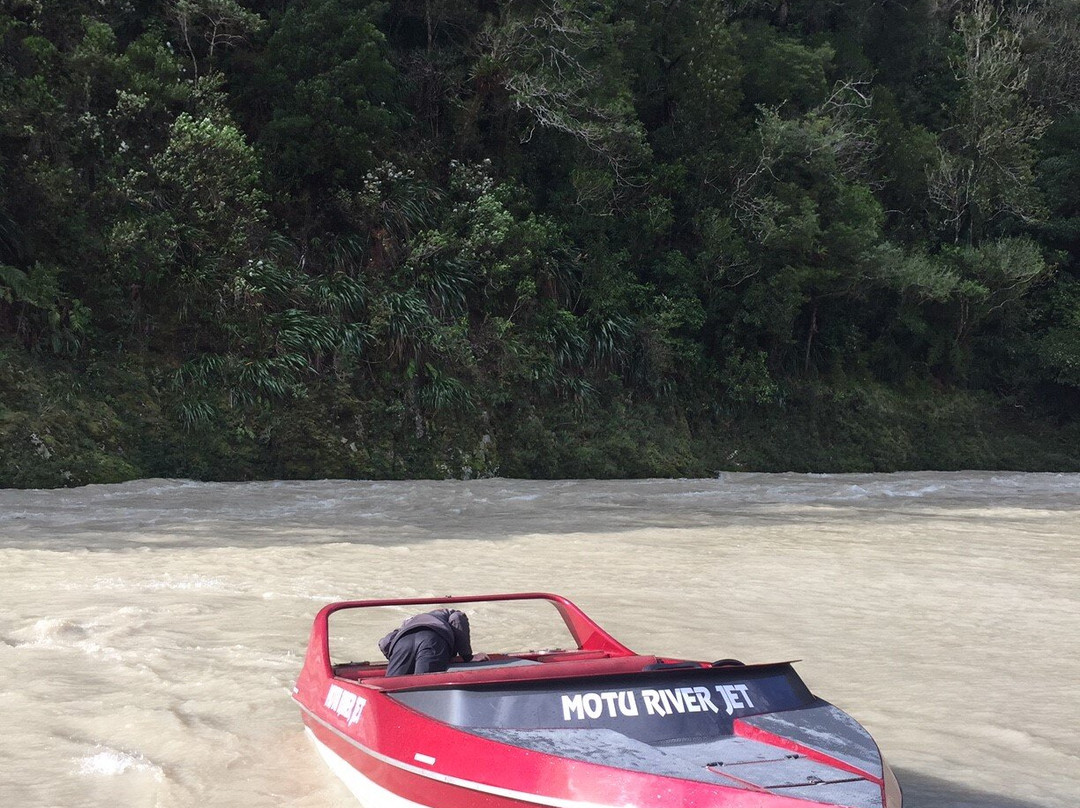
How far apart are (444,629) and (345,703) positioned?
0.62 metres

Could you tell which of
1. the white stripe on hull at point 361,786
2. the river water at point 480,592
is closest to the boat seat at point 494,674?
the white stripe on hull at point 361,786

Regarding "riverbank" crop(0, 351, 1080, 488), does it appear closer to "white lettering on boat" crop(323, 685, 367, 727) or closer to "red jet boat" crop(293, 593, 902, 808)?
"white lettering on boat" crop(323, 685, 367, 727)

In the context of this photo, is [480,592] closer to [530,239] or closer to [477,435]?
[477,435]

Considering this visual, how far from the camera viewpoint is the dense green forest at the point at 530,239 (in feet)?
61.8

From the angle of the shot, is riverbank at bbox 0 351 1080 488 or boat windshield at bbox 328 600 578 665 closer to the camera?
boat windshield at bbox 328 600 578 665

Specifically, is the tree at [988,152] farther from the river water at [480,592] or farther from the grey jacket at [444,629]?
the grey jacket at [444,629]

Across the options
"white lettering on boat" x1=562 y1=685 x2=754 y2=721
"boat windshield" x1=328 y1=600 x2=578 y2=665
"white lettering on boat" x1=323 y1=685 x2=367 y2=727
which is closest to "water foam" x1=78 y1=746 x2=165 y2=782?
"white lettering on boat" x1=323 y1=685 x2=367 y2=727

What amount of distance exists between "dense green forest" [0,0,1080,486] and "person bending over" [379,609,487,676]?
13.1m

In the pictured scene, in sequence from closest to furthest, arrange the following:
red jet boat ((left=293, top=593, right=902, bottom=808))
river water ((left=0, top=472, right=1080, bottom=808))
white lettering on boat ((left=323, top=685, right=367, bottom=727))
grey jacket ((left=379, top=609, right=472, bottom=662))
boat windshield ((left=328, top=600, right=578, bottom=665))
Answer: red jet boat ((left=293, top=593, right=902, bottom=808))
white lettering on boat ((left=323, top=685, right=367, bottom=727))
grey jacket ((left=379, top=609, right=472, bottom=662))
river water ((left=0, top=472, right=1080, bottom=808))
boat windshield ((left=328, top=600, right=578, bottom=665))

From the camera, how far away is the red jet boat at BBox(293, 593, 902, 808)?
12.2 feet

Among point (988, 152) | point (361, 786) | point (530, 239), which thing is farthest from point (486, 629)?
point (988, 152)

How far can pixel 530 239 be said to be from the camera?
22.0 metres

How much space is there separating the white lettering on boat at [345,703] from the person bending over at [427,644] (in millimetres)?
277

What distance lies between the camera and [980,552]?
12.8 metres
